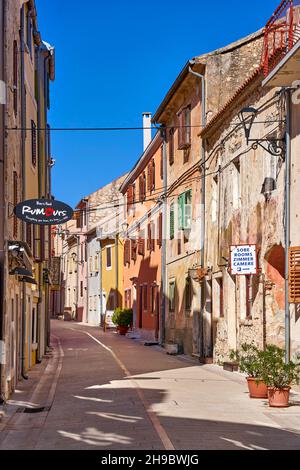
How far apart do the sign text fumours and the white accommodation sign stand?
4778 mm

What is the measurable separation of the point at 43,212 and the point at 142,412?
4.70 m

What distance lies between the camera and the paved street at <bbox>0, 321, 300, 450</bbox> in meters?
9.82

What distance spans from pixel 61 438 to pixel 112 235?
42132 mm

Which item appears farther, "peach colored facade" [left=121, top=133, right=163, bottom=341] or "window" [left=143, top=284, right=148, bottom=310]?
"window" [left=143, top=284, right=148, bottom=310]

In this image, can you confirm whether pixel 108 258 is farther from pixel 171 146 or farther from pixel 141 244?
pixel 171 146

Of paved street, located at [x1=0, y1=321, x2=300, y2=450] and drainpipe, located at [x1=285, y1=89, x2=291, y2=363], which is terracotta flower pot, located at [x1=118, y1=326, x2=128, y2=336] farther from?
drainpipe, located at [x1=285, y1=89, x2=291, y2=363]

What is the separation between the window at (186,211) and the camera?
26.9 meters

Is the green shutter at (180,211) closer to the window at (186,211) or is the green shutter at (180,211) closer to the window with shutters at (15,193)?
the window at (186,211)

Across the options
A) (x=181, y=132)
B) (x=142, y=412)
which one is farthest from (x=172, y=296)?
(x=142, y=412)

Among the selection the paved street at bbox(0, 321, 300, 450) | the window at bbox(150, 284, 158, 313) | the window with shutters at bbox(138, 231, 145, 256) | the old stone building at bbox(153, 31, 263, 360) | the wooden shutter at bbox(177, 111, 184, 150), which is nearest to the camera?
the paved street at bbox(0, 321, 300, 450)

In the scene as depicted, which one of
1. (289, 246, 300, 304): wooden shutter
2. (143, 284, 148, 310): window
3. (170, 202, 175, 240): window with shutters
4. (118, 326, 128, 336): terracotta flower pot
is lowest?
(118, 326, 128, 336): terracotta flower pot

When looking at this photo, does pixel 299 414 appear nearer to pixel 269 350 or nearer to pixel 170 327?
pixel 269 350

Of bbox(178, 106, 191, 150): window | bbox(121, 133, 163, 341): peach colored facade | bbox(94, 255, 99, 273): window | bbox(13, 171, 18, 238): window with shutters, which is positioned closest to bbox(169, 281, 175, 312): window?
bbox(121, 133, 163, 341): peach colored facade
